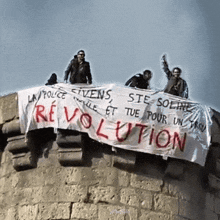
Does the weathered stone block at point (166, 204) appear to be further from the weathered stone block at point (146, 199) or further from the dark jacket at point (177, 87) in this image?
the dark jacket at point (177, 87)

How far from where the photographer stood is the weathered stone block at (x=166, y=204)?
366 inches

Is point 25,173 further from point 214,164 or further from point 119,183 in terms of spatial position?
point 214,164

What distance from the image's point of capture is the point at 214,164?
32.7 ft

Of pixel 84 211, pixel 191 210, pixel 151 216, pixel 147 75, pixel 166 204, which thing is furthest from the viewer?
pixel 147 75

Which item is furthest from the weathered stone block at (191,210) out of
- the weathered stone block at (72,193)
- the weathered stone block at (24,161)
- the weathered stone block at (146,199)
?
the weathered stone block at (24,161)

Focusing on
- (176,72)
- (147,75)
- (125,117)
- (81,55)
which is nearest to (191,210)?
(125,117)

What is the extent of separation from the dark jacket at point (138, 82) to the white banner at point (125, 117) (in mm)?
599

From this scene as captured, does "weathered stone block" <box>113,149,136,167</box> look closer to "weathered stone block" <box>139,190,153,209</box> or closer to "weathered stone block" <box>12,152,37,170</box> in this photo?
"weathered stone block" <box>139,190,153,209</box>

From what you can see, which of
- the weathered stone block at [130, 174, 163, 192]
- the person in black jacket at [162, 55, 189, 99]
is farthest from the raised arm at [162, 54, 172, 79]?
the weathered stone block at [130, 174, 163, 192]

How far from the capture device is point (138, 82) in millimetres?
10531

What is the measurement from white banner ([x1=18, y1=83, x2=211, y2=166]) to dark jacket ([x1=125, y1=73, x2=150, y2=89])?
599mm

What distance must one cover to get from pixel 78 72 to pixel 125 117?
Answer: 3.76ft

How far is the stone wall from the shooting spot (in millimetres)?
9156

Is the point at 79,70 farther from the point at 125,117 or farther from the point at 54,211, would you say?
A: the point at 54,211
